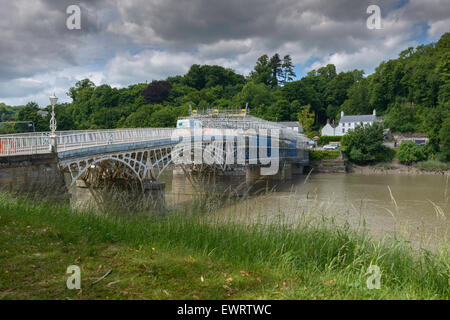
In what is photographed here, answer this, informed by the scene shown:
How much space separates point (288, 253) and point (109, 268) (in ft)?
8.58

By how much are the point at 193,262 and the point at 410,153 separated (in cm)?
5069

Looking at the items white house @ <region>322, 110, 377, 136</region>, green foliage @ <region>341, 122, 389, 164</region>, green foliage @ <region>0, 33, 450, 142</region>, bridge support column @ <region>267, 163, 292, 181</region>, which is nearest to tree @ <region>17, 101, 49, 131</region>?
green foliage @ <region>0, 33, 450, 142</region>

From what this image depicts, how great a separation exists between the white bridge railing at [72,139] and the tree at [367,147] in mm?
33230

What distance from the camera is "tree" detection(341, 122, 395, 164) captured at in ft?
163

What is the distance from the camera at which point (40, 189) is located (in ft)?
42.9

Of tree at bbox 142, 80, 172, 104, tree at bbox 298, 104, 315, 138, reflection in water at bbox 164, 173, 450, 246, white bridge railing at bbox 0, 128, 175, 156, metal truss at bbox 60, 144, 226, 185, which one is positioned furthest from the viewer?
tree at bbox 142, 80, 172, 104

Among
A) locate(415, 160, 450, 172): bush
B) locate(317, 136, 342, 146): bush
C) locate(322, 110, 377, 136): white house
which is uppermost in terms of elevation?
locate(322, 110, 377, 136): white house

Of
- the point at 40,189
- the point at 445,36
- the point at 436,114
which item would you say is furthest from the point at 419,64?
the point at 40,189

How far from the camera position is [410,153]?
1865 inches

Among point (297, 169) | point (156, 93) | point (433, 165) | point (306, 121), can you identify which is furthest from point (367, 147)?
point (156, 93)

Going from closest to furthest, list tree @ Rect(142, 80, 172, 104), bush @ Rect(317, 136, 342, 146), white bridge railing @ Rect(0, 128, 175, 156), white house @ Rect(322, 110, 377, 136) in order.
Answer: white bridge railing @ Rect(0, 128, 175, 156), bush @ Rect(317, 136, 342, 146), white house @ Rect(322, 110, 377, 136), tree @ Rect(142, 80, 172, 104)

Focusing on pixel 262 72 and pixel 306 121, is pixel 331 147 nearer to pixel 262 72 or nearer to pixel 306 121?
pixel 306 121

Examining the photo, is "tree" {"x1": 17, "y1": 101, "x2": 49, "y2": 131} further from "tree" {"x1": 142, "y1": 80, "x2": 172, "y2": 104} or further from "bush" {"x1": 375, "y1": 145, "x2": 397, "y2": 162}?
"bush" {"x1": 375, "y1": 145, "x2": 397, "y2": 162}

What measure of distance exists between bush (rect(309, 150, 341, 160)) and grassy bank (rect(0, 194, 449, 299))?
46828 millimetres
